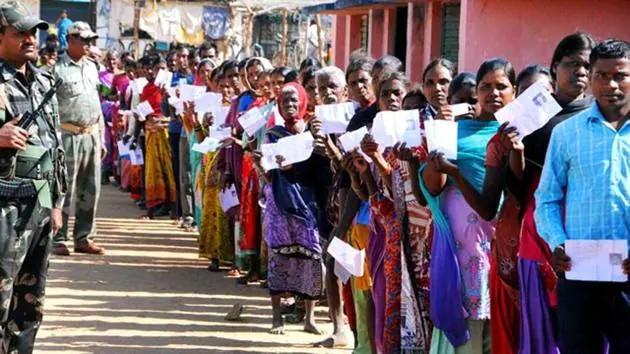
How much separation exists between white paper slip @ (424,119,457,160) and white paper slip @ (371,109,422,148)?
245 millimetres

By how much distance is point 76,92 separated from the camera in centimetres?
1209

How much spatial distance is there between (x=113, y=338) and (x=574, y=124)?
14.8 ft

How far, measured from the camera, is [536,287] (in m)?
5.51

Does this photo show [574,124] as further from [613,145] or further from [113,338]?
[113,338]

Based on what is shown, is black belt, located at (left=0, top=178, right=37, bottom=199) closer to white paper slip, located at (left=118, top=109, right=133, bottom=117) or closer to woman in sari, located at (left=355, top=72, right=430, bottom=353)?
woman in sari, located at (left=355, top=72, right=430, bottom=353)

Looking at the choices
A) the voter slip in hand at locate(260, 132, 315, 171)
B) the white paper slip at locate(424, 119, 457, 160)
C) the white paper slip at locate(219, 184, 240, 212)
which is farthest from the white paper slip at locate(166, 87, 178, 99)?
the white paper slip at locate(424, 119, 457, 160)

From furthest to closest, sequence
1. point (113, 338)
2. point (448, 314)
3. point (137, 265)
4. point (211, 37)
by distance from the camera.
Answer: point (211, 37)
point (137, 265)
point (113, 338)
point (448, 314)

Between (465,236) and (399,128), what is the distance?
61 cm

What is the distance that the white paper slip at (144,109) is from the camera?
50.6ft

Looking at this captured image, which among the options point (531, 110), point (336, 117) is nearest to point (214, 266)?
point (336, 117)

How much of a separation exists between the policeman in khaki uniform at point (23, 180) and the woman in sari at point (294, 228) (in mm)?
2123

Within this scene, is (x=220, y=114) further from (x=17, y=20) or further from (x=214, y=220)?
(x=17, y=20)

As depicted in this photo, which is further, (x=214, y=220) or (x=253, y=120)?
(x=214, y=220)

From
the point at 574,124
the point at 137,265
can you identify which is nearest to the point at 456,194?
the point at 574,124
